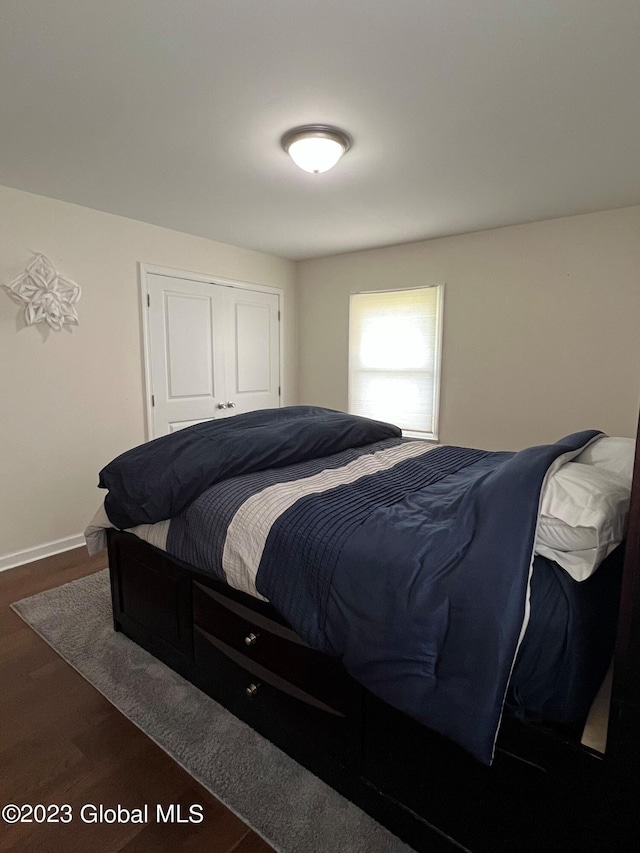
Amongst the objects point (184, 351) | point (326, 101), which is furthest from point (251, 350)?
point (326, 101)

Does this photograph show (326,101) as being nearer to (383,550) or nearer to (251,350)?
(383,550)

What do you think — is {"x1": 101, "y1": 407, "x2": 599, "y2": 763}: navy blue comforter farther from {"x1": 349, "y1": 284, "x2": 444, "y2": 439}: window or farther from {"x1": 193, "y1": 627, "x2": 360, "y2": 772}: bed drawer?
{"x1": 349, "y1": 284, "x2": 444, "y2": 439}: window

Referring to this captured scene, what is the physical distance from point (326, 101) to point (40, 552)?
129 inches

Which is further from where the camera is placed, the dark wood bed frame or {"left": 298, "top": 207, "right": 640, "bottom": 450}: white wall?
{"left": 298, "top": 207, "right": 640, "bottom": 450}: white wall

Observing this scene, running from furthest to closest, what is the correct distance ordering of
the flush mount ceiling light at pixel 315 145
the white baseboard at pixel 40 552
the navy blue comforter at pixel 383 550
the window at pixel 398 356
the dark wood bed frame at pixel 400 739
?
1. the window at pixel 398 356
2. the white baseboard at pixel 40 552
3. the flush mount ceiling light at pixel 315 145
4. the navy blue comforter at pixel 383 550
5. the dark wood bed frame at pixel 400 739

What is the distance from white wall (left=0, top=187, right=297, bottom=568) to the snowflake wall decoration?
63mm

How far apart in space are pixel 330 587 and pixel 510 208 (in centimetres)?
298

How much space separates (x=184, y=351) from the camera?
382 centimetres

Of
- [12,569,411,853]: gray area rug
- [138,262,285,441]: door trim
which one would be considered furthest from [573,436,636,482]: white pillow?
[138,262,285,441]: door trim

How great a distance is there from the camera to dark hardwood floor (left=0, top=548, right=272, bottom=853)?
131 cm

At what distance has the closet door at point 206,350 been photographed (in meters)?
3.64

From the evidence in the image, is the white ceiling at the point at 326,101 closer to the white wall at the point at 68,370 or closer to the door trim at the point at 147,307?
the white wall at the point at 68,370

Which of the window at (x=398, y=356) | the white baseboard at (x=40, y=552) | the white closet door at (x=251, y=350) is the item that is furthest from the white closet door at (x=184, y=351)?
the window at (x=398, y=356)

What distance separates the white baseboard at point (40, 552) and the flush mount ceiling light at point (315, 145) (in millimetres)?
2980
